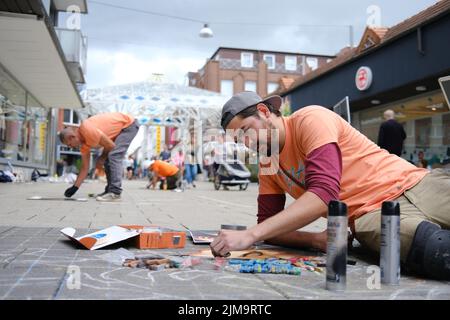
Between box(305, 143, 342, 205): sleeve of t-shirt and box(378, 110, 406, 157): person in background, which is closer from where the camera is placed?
box(305, 143, 342, 205): sleeve of t-shirt

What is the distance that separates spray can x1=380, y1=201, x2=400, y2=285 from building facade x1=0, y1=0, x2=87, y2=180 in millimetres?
8946

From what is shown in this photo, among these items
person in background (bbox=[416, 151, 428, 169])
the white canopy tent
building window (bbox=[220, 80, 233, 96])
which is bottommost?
person in background (bbox=[416, 151, 428, 169])

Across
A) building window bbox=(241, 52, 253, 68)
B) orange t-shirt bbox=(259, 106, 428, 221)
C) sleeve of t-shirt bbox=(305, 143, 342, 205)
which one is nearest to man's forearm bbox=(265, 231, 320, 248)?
orange t-shirt bbox=(259, 106, 428, 221)

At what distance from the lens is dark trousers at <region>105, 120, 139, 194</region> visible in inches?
328

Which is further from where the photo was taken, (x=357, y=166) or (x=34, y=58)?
(x=34, y=58)

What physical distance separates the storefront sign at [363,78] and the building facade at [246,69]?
3628cm

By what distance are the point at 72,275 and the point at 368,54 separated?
43.9 feet

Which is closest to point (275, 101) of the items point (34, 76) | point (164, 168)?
point (164, 168)

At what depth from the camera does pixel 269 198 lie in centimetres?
344

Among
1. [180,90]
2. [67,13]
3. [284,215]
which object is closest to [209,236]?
[284,215]

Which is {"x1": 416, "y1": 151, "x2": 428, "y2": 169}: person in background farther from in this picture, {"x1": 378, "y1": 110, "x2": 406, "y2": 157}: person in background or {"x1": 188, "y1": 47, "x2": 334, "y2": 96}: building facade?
{"x1": 188, "y1": 47, "x2": 334, "y2": 96}: building facade

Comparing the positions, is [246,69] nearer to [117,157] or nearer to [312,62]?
[312,62]

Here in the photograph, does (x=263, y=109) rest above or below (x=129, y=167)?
below

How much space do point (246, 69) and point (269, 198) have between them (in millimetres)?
50868
